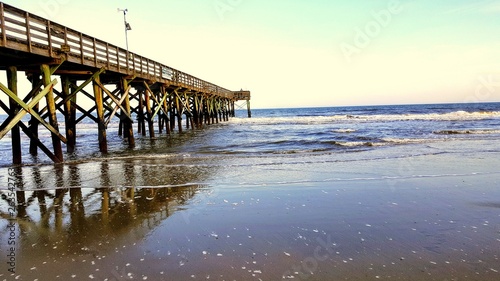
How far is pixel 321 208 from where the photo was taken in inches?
190

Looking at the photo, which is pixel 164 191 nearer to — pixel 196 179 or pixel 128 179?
pixel 196 179

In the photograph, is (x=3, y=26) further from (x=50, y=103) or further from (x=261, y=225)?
(x=261, y=225)

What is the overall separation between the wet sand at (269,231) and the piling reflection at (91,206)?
2cm

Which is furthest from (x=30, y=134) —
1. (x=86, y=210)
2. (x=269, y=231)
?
(x=269, y=231)

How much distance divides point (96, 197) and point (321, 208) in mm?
3640

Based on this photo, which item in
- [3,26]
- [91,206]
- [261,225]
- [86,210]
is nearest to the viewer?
[261,225]

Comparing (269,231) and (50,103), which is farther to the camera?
(50,103)

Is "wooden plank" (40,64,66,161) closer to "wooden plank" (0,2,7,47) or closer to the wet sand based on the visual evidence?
"wooden plank" (0,2,7,47)

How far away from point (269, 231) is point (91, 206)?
2867 millimetres

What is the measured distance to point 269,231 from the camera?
3932 millimetres

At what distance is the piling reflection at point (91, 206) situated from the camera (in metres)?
3.68

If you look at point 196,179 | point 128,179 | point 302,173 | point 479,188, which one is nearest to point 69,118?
point 128,179

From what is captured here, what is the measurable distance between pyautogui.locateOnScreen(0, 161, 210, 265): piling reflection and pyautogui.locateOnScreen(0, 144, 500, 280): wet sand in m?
0.02

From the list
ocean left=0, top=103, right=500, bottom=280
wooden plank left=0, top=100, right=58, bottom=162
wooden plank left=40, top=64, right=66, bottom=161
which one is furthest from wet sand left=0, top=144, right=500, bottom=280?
wooden plank left=40, top=64, right=66, bottom=161
